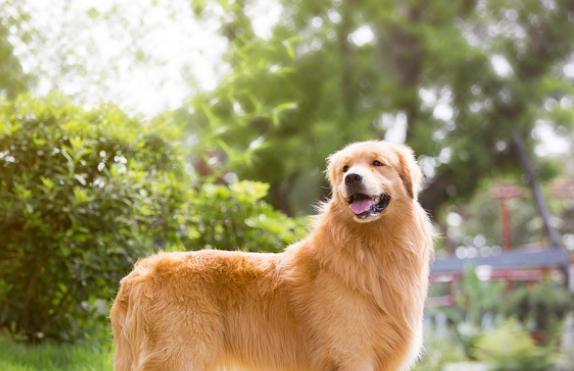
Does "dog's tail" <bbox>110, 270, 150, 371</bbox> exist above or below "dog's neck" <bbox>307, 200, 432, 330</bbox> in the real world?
below

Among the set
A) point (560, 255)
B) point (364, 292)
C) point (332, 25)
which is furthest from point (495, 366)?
point (364, 292)

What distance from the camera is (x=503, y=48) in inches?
545

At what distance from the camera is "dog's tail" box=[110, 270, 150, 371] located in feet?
9.14

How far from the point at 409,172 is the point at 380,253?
42cm

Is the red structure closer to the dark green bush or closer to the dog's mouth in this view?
the dark green bush

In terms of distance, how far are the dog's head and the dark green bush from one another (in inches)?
67.9

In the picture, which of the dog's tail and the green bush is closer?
the dog's tail

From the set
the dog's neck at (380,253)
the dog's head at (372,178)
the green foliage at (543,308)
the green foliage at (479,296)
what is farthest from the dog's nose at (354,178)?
the green foliage at (479,296)

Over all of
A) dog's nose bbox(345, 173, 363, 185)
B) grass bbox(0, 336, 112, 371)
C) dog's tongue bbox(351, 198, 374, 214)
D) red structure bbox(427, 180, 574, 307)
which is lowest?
red structure bbox(427, 180, 574, 307)

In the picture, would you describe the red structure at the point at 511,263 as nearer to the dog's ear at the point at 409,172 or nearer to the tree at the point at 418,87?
the tree at the point at 418,87

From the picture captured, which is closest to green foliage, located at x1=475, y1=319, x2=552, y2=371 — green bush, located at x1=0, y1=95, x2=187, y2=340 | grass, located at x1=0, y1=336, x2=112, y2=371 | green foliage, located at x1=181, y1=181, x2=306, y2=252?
green foliage, located at x1=181, y1=181, x2=306, y2=252

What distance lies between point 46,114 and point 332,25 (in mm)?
9756

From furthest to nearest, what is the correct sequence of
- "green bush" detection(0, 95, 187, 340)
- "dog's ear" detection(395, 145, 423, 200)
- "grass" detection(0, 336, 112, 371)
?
"green bush" detection(0, 95, 187, 340)
"grass" detection(0, 336, 112, 371)
"dog's ear" detection(395, 145, 423, 200)

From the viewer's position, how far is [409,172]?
3141 mm
